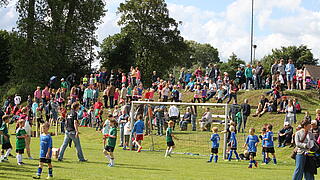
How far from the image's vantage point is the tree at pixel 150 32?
60500mm

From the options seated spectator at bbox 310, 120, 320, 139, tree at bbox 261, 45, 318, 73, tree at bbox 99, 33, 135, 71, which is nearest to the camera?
seated spectator at bbox 310, 120, 320, 139

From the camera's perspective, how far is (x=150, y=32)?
6156cm

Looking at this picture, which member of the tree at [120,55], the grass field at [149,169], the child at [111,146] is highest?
the tree at [120,55]

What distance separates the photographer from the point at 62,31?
4834 cm

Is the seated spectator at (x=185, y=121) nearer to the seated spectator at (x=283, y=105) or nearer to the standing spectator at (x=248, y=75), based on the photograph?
the seated spectator at (x=283, y=105)

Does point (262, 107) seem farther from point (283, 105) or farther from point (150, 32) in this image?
point (150, 32)

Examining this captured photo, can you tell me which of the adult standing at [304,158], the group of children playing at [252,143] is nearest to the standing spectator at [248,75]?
the group of children playing at [252,143]

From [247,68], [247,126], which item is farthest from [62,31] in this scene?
[247,126]

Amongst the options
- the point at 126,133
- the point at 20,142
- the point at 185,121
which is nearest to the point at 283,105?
the point at 185,121

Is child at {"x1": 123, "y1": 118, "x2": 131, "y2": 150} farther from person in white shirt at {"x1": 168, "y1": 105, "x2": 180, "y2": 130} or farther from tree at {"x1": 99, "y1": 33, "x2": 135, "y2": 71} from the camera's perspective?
tree at {"x1": 99, "y1": 33, "x2": 135, "y2": 71}

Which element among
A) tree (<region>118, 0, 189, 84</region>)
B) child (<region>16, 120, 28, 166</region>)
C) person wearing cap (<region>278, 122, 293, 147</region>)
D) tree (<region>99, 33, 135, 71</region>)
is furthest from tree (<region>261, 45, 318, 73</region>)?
child (<region>16, 120, 28, 166</region>)

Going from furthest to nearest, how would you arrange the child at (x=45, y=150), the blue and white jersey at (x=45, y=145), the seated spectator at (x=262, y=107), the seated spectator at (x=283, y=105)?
the seated spectator at (x=262, y=107)
the seated spectator at (x=283, y=105)
the blue and white jersey at (x=45, y=145)
the child at (x=45, y=150)

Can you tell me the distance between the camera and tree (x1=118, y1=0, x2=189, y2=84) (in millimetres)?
60500

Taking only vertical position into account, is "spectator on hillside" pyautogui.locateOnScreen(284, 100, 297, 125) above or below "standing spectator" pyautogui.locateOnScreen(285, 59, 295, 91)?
below
